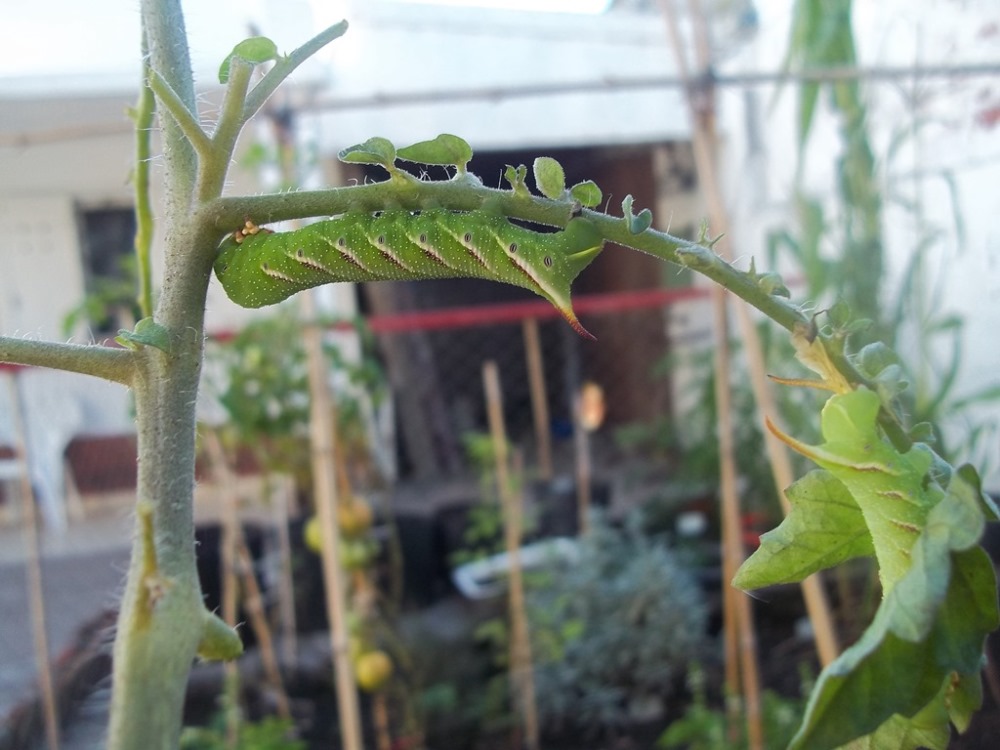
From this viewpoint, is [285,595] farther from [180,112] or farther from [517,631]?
[180,112]

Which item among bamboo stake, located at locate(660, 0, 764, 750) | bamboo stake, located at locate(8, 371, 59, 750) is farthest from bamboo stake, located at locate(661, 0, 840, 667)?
bamboo stake, located at locate(8, 371, 59, 750)

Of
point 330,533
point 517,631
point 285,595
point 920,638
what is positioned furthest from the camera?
point 285,595

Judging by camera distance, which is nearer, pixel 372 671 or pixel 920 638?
pixel 920 638

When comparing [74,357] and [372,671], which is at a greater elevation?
[74,357]

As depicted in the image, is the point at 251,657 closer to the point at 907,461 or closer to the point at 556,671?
the point at 556,671

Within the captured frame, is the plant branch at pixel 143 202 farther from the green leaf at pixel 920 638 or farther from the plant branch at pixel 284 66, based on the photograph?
the green leaf at pixel 920 638

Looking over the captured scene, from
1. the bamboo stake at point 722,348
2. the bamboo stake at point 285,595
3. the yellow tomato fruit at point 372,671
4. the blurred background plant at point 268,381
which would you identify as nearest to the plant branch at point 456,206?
the bamboo stake at point 722,348

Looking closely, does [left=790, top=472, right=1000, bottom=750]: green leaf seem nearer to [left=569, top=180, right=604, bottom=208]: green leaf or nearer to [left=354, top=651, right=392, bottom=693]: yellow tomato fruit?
[left=569, top=180, right=604, bottom=208]: green leaf

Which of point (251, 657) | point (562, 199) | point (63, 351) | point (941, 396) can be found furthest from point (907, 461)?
point (251, 657)

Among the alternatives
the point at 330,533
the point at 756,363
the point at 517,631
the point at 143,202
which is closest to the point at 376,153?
the point at 143,202
